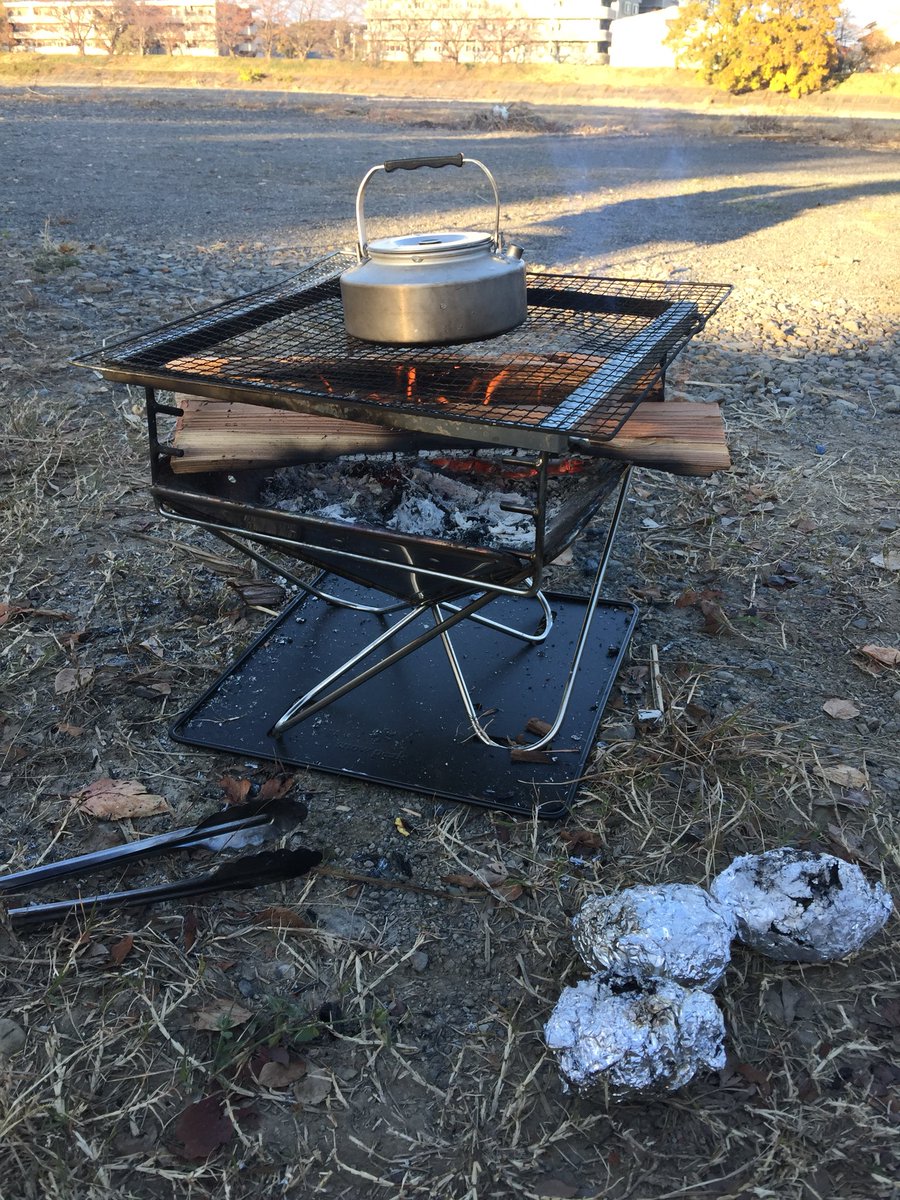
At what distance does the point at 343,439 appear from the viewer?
225 centimetres

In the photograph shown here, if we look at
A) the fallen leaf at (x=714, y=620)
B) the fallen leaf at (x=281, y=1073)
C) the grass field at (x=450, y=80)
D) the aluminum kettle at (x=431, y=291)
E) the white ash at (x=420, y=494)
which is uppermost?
the grass field at (x=450, y=80)

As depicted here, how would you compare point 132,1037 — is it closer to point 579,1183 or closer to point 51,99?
point 579,1183

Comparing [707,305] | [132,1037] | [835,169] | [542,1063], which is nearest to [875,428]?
[707,305]

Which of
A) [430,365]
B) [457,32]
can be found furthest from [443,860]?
[457,32]

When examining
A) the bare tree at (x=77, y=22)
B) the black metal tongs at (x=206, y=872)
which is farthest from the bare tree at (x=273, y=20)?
the black metal tongs at (x=206, y=872)

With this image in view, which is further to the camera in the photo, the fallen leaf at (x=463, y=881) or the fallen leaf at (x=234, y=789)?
the fallen leaf at (x=234, y=789)

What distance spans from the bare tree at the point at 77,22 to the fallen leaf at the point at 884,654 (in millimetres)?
42067

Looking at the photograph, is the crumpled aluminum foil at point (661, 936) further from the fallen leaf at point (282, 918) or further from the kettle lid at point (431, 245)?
the kettle lid at point (431, 245)

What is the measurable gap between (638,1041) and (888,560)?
234 cm

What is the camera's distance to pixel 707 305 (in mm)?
2252

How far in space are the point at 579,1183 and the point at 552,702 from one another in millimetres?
1261

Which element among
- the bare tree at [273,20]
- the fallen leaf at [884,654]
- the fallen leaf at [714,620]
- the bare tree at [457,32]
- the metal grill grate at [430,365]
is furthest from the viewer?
the bare tree at [273,20]

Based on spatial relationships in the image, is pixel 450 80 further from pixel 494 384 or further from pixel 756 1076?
pixel 756 1076

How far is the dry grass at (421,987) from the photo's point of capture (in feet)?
5.03
